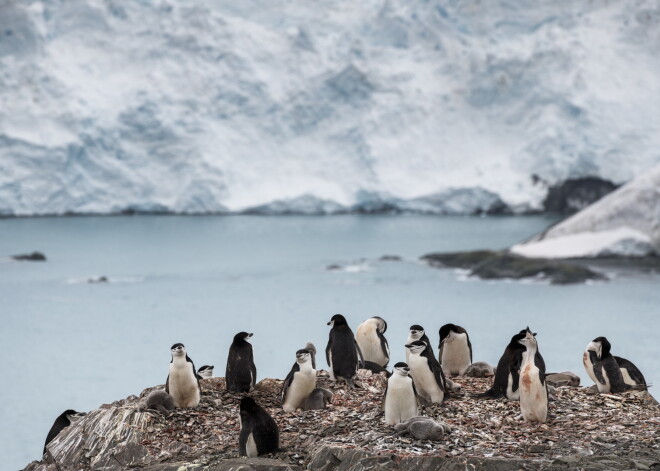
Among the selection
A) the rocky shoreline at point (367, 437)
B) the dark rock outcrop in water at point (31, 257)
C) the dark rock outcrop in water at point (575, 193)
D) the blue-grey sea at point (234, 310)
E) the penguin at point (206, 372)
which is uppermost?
the dark rock outcrop in water at point (575, 193)

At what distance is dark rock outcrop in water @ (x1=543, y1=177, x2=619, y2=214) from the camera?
4909 centimetres

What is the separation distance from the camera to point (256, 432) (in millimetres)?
6422

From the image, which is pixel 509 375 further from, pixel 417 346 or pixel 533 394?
pixel 417 346

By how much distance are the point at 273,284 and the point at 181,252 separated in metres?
13.2

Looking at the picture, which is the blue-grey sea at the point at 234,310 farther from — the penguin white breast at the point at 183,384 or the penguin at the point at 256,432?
the penguin at the point at 256,432

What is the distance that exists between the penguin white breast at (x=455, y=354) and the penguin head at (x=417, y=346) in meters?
1.15

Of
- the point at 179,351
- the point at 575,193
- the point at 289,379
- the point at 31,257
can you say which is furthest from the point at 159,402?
the point at 575,193

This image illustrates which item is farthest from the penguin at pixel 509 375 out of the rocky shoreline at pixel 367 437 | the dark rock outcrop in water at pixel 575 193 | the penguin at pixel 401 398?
the dark rock outcrop in water at pixel 575 193

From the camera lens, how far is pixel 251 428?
6.44 meters

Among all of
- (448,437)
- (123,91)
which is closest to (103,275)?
(123,91)

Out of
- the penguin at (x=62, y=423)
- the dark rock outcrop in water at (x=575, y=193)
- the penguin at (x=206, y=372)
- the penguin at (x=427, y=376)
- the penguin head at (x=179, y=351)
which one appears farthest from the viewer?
the dark rock outcrop in water at (x=575, y=193)

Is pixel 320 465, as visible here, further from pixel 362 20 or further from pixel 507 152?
pixel 362 20

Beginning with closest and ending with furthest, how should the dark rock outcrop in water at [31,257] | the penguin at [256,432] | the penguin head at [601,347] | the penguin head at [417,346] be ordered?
the penguin at [256,432], the penguin head at [417,346], the penguin head at [601,347], the dark rock outcrop in water at [31,257]

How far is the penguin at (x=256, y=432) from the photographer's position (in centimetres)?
643
